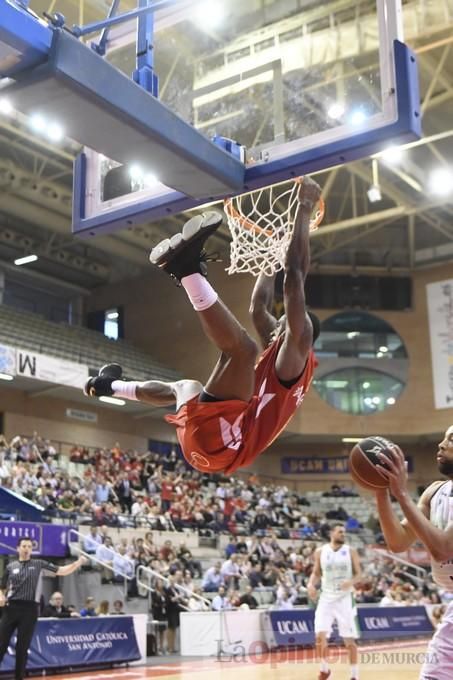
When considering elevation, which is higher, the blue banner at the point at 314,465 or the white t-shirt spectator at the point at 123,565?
the blue banner at the point at 314,465

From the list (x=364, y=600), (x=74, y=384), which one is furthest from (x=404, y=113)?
(x=74, y=384)

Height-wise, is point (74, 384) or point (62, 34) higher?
point (74, 384)

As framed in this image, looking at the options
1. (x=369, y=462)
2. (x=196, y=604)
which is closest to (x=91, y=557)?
(x=196, y=604)

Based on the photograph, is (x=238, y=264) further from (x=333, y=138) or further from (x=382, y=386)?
(x=382, y=386)

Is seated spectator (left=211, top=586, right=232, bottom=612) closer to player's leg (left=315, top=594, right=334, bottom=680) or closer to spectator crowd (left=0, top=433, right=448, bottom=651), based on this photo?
spectator crowd (left=0, top=433, right=448, bottom=651)

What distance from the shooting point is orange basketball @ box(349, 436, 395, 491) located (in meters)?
3.37

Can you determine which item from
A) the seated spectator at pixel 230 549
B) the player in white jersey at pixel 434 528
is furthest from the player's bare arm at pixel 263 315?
the seated spectator at pixel 230 549

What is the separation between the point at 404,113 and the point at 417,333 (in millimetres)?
24691

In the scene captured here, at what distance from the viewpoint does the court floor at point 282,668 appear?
10141 millimetres

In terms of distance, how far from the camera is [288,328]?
15.7 feet

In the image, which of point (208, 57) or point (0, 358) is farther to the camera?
point (0, 358)

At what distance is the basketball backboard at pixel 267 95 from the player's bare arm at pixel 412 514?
1938mm

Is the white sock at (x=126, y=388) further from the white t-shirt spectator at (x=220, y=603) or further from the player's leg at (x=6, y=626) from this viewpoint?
→ the white t-shirt spectator at (x=220, y=603)

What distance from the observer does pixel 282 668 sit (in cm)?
1145
